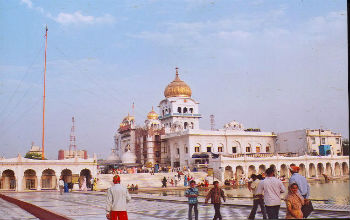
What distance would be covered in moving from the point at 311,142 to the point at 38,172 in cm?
4046

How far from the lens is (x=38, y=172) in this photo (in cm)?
3994

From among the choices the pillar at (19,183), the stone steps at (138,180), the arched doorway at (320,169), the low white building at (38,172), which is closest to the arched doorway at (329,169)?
the arched doorway at (320,169)

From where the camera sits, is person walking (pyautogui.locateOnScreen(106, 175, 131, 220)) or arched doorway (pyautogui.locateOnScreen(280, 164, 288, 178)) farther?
arched doorway (pyautogui.locateOnScreen(280, 164, 288, 178))

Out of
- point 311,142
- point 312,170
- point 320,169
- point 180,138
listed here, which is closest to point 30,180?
point 180,138

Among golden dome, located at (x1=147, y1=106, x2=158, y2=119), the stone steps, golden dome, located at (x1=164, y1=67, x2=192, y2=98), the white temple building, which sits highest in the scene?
golden dome, located at (x1=164, y1=67, x2=192, y2=98)

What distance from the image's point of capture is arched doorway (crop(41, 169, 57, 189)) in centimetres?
4234

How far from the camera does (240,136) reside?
2341 inches

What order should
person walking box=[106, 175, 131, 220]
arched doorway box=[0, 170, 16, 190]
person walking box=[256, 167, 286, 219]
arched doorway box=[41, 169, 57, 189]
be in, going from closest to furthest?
1. person walking box=[106, 175, 131, 220]
2. person walking box=[256, 167, 286, 219]
3. arched doorway box=[0, 170, 16, 190]
4. arched doorway box=[41, 169, 57, 189]

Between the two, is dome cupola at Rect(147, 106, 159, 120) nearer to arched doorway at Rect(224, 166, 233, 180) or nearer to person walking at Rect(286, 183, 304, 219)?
arched doorway at Rect(224, 166, 233, 180)

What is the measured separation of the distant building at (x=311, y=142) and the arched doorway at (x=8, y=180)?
4084 centimetres

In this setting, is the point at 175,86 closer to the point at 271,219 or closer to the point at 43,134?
the point at 43,134

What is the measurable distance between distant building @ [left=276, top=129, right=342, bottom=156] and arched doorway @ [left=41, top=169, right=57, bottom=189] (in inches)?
1448

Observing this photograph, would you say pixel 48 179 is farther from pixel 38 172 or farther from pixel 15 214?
pixel 15 214

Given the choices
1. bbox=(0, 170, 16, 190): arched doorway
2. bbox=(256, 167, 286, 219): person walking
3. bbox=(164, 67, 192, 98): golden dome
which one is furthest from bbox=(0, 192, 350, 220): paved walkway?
bbox=(164, 67, 192, 98): golden dome
